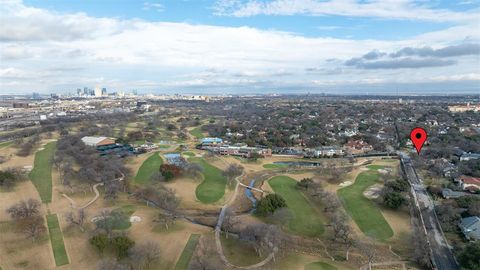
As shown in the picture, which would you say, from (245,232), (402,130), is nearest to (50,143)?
(245,232)

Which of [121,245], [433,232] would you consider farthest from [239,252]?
[433,232]

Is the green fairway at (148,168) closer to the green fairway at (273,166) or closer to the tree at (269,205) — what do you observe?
the green fairway at (273,166)

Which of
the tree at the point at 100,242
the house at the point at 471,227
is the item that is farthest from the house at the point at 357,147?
the tree at the point at 100,242

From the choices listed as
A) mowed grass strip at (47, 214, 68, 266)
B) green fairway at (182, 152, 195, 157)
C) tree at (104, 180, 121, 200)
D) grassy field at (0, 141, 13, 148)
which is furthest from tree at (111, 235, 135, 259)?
grassy field at (0, 141, 13, 148)

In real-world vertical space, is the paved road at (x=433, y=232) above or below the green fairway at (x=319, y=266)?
above

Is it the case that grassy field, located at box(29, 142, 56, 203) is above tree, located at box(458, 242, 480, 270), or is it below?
below

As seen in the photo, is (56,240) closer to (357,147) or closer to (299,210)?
(299,210)

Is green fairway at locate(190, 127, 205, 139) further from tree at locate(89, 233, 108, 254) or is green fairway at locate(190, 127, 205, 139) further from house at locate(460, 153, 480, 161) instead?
tree at locate(89, 233, 108, 254)
